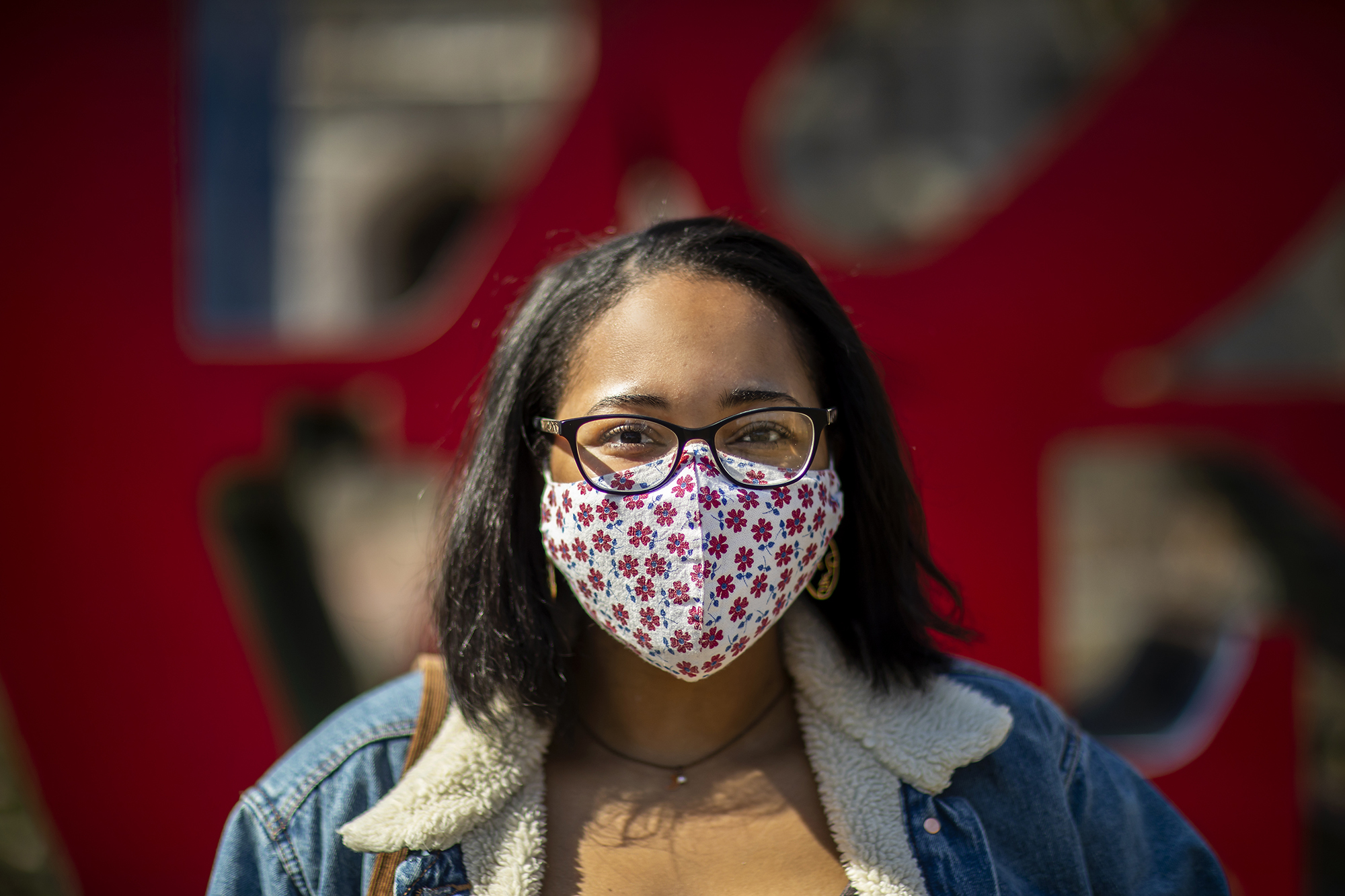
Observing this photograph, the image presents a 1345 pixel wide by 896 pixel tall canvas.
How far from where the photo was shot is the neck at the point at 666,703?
1633 millimetres

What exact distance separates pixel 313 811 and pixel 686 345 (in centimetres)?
82

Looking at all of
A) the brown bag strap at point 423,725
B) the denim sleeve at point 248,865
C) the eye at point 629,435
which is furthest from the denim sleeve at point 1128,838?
the denim sleeve at point 248,865

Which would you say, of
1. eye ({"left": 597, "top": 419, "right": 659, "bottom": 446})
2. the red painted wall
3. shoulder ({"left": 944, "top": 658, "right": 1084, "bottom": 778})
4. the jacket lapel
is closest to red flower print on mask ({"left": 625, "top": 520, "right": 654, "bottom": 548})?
eye ({"left": 597, "top": 419, "right": 659, "bottom": 446})

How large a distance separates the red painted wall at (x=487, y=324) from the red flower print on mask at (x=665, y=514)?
4.92 ft

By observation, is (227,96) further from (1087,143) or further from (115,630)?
(1087,143)

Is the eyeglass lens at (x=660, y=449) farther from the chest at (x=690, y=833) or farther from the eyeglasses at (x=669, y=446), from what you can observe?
the chest at (x=690, y=833)

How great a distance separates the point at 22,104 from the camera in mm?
3084

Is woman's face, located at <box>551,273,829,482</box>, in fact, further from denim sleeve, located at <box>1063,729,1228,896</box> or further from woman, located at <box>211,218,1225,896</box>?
denim sleeve, located at <box>1063,729,1228,896</box>

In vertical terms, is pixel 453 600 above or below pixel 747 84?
below

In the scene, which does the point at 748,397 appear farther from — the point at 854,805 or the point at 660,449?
the point at 854,805

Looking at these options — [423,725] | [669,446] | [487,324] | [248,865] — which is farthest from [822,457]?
[487,324]

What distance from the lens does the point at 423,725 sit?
1.60m

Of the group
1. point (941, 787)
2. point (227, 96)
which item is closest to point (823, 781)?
point (941, 787)

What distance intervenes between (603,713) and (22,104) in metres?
2.60
